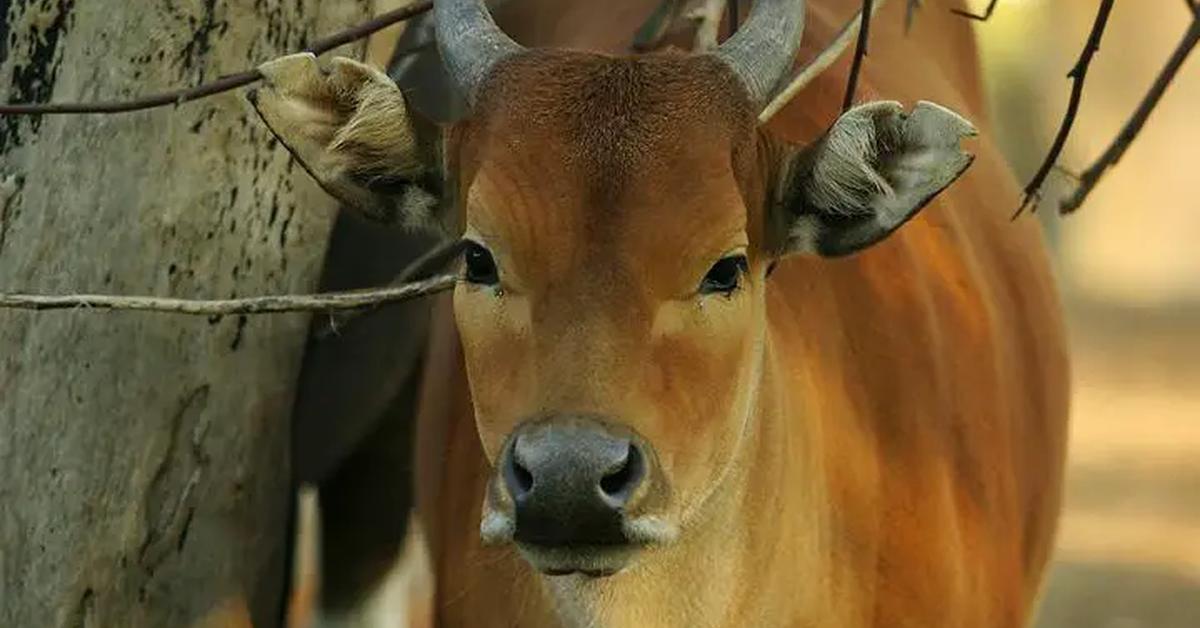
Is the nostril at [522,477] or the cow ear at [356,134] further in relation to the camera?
the cow ear at [356,134]

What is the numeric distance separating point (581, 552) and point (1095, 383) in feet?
41.2

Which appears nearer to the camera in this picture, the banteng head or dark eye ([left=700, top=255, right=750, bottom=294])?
the banteng head

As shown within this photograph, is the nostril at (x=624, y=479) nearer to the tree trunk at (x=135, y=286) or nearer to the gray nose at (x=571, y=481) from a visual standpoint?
the gray nose at (x=571, y=481)

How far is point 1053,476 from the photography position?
5594 millimetres

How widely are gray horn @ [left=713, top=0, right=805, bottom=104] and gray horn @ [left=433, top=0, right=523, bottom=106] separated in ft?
1.15

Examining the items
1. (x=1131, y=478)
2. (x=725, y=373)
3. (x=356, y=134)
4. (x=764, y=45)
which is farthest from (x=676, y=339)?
(x=1131, y=478)

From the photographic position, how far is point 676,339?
3609mm

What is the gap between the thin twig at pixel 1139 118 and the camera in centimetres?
330

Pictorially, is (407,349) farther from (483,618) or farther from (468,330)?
(468,330)

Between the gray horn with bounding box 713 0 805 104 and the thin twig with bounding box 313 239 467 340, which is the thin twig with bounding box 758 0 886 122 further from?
the thin twig with bounding box 313 239 467 340

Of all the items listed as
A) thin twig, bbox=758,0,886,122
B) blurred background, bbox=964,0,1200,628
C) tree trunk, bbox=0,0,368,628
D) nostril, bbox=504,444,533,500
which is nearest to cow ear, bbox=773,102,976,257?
thin twig, bbox=758,0,886,122

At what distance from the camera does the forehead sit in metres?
3.59

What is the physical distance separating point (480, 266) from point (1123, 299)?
47.6ft

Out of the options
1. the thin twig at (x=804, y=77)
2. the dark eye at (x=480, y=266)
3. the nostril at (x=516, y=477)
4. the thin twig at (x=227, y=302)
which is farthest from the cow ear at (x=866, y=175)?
the nostril at (x=516, y=477)
